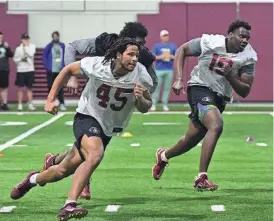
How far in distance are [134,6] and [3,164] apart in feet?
52.3

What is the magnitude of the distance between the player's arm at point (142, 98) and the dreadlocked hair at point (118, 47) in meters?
0.41

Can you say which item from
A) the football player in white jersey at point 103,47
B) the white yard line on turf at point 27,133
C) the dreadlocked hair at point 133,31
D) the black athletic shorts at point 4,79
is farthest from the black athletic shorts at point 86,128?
the black athletic shorts at point 4,79

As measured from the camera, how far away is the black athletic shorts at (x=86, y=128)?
8.84m

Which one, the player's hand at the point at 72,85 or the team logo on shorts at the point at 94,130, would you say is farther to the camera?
the player's hand at the point at 72,85

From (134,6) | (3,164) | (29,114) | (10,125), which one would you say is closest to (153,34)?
(134,6)

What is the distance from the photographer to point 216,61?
1103 cm

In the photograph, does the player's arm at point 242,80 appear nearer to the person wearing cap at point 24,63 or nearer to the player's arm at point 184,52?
the player's arm at point 184,52

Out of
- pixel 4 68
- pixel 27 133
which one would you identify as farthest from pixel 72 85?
pixel 4 68

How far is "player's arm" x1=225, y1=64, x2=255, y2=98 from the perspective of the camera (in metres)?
10.5

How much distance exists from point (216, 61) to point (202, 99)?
1.41 feet

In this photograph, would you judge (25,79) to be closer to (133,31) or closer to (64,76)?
(133,31)

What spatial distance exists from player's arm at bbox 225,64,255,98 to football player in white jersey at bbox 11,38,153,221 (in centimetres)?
176

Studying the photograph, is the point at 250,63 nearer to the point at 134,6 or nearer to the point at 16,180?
the point at 16,180

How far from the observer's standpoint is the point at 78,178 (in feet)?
27.7
